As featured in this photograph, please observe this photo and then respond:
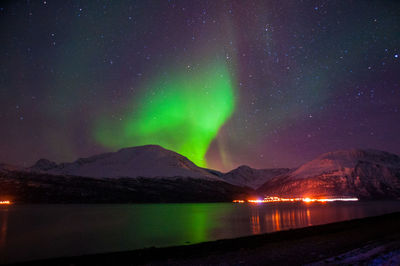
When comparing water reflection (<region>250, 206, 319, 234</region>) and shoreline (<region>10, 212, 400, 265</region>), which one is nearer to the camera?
shoreline (<region>10, 212, 400, 265</region>)

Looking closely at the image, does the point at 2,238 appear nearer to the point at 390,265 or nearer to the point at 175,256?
the point at 175,256

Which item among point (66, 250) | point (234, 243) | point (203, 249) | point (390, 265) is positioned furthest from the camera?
point (66, 250)

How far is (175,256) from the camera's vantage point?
22.0 meters

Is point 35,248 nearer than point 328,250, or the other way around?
point 328,250

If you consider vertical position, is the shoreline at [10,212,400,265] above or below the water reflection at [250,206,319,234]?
above

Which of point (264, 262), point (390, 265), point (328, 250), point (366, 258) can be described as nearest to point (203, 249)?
point (264, 262)

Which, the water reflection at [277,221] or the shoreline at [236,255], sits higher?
the shoreline at [236,255]

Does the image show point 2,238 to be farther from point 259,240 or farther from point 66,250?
point 259,240

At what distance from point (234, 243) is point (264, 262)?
9541 millimetres

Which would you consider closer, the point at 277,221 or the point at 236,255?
the point at 236,255

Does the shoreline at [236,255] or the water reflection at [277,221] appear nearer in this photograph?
the shoreline at [236,255]

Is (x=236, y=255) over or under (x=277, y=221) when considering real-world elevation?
over

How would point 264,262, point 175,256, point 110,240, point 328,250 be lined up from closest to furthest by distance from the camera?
point 264,262 → point 328,250 → point 175,256 → point 110,240

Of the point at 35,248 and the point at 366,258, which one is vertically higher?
the point at 366,258
